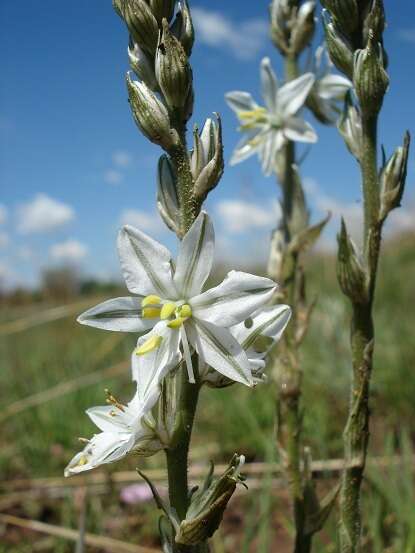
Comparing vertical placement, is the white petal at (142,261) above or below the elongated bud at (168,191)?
below

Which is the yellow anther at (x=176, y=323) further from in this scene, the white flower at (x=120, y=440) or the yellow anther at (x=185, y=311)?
the white flower at (x=120, y=440)

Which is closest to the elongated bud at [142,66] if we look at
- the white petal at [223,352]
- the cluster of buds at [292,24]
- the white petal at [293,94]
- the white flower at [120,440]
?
the white petal at [223,352]

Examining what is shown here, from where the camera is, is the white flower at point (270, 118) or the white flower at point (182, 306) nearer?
the white flower at point (182, 306)

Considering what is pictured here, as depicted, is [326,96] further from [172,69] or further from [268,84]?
[172,69]

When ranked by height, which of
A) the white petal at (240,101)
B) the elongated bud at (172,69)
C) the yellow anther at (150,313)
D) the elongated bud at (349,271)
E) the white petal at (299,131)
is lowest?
the yellow anther at (150,313)

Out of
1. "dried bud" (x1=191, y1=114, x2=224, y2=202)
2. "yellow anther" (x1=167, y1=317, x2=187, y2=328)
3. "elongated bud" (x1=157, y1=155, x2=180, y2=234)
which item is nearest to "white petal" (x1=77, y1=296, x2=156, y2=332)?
"yellow anther" (x1=167, y1=317, x2=187, y2=328)

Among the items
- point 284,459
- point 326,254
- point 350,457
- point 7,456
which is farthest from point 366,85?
point 326,254

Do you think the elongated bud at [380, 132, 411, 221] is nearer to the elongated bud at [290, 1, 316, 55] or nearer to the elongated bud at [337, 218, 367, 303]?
the elongated bud at [337, 218, 367, 303]
